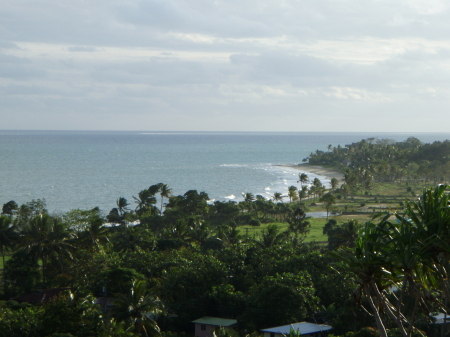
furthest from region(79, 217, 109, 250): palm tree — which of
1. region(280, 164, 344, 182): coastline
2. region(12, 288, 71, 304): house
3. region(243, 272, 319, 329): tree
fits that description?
region(280, 164, 344, 182): coastline

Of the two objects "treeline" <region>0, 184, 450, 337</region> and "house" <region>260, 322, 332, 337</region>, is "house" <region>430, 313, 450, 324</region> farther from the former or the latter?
"house" <region>260, 322, 332, 337</region>

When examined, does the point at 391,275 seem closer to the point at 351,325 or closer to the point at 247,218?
the point at 351,325

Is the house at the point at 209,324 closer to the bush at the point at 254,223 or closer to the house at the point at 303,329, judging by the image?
the house at the point at 303,329

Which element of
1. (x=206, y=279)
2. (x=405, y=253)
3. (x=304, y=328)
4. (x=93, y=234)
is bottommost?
(x=304, y=328)

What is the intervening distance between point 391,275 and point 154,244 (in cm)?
4090

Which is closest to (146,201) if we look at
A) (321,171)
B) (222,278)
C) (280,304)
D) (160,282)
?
(160,282)

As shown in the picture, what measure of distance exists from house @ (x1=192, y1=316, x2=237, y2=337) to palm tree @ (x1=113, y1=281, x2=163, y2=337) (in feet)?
17.6

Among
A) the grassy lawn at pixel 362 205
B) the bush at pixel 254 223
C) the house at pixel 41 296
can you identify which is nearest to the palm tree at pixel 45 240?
the house at pixel 41 296

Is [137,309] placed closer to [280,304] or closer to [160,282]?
[280,304]

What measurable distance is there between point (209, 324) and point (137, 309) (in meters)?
6.72

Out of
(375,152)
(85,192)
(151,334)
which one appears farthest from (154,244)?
(375,152)

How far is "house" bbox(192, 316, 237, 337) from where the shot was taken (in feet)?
110

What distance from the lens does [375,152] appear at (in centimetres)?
17300

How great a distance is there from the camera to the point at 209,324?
33688mm
